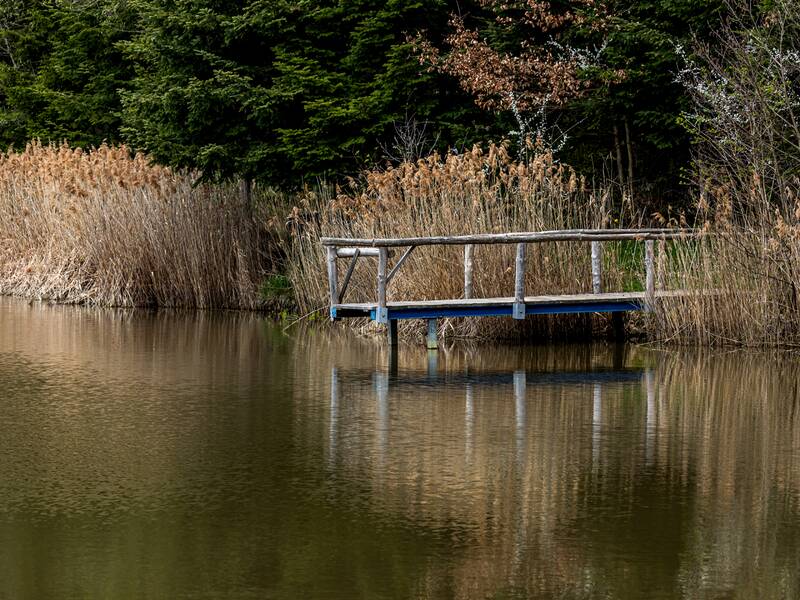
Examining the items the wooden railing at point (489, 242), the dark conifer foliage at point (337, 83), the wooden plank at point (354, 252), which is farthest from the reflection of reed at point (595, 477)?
the dark conifer foliage at point (337, 83)

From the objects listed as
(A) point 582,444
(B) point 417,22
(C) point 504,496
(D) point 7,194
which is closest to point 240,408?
(A) point 582,444

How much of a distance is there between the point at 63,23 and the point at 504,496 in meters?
32.4

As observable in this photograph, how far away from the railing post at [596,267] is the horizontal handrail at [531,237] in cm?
39

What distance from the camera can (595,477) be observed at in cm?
900

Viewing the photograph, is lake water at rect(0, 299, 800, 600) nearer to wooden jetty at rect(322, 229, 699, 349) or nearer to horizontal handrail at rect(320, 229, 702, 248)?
wooden jetty at rect(322, 229, 699, 349)

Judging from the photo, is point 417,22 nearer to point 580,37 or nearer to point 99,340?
point 580,37

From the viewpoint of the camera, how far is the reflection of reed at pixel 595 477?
687 centimetres

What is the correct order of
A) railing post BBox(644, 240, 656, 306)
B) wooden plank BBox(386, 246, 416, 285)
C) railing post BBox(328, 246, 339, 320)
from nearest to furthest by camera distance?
wooden plank BBox(386, 246, 416, 285) → railing post BBox(644, 240, 656, 306) → railing post BBox(328, 246, 339, 320)

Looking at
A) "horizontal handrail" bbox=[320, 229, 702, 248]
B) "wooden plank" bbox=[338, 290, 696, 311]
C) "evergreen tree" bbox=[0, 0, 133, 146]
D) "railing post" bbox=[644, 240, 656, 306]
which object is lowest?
"wooden plank" bbox=[338, 290, 696, 311]

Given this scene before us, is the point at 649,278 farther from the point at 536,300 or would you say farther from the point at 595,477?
the point at 595,477

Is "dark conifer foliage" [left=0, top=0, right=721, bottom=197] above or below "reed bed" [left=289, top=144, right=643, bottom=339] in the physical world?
above

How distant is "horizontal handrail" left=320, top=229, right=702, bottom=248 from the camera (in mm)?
16281

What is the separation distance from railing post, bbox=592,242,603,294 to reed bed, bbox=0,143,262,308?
646 centimetres

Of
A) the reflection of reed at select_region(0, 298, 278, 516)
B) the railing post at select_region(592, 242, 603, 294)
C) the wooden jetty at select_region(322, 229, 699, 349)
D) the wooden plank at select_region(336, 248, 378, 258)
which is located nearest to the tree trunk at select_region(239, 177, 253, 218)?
the reflection of reed at select_region(0, 298, 278, 516)
